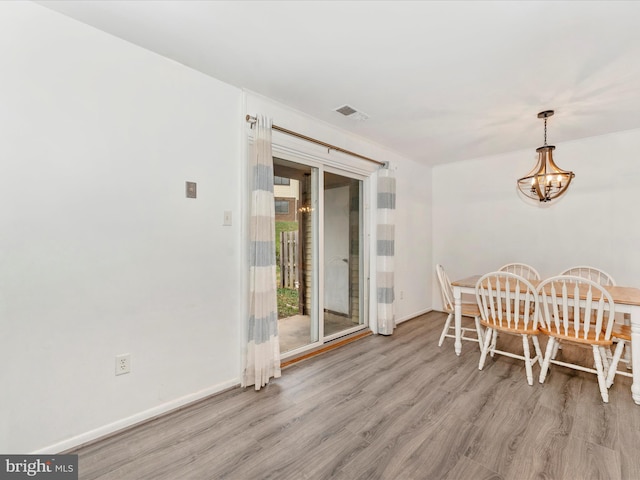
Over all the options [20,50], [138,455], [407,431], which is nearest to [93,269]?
[138,455]

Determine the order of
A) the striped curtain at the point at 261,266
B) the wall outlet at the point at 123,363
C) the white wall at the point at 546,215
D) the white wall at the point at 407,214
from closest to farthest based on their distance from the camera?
the wall outlet at the point at 123,363 < the striped curtain at the point at 261,266 < the white wall at the point at 407,214 < the white wall at the point at 546,215

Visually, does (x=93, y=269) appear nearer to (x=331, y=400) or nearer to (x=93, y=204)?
(x=93, y=204)

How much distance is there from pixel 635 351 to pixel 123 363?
369 centimetres

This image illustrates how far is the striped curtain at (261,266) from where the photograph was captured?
2340 mm

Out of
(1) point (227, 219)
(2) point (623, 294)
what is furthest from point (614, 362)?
(1) point (227, 219)

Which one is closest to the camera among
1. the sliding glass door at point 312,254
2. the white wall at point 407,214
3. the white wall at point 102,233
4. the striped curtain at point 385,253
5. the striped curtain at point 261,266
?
the white wall at point 102,233

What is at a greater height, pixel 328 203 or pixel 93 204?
pixel 328 203

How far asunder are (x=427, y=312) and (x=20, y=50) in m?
5.33

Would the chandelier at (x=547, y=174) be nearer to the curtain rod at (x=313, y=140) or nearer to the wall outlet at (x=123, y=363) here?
the curtain rod at (x=313, y=140)

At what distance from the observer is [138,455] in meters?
1.61

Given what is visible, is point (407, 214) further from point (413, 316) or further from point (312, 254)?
point (312, 254)

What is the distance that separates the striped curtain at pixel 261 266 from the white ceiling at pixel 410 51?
1.93 ft

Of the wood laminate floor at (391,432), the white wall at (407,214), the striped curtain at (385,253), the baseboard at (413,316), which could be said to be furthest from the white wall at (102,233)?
the baseboard at (413,316)

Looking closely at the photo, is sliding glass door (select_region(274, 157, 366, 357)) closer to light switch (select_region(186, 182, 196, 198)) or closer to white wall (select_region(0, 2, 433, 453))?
white wall (select_region(0, 2, 433, 453))
